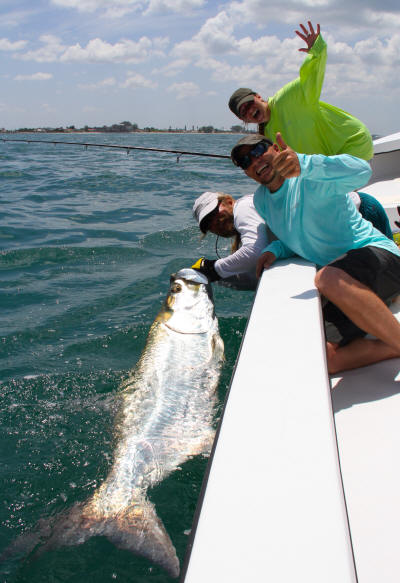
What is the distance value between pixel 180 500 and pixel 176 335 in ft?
4.27

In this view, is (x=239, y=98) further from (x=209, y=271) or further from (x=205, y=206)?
(x=209, y=271)

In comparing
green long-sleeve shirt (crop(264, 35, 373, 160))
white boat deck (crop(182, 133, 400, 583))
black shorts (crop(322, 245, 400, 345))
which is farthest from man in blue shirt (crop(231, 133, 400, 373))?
green long-sleeve shirt (crop(264, 35, 373, 160))

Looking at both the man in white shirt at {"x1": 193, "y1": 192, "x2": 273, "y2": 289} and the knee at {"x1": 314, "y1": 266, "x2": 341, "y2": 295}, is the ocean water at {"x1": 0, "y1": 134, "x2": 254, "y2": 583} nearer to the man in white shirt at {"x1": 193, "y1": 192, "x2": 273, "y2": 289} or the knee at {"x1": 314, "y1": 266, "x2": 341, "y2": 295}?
the man in white shirt at {"x1": 193, "y1": 192, "x2": 273, "y2": 289}

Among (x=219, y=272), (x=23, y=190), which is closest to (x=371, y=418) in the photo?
(x=219, y=272)

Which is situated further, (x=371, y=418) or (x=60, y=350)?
(x=60, y=350)

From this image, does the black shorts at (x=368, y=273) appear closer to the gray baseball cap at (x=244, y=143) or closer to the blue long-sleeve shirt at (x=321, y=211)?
the blue long-sleeve shirt at (x=321, y=211)

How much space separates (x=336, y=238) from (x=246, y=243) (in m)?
1.08

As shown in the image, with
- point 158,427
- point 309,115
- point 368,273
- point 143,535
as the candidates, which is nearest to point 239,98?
point 309,115

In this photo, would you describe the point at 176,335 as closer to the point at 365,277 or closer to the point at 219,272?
the point at 219,272

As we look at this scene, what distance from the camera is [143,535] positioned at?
6.68 feet

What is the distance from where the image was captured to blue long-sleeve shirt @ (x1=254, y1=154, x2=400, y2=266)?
2338mm

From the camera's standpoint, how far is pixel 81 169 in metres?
18.5

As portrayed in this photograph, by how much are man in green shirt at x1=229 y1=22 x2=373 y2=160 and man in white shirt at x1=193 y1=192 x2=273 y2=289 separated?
665 mm

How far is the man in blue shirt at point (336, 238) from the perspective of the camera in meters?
2.30
